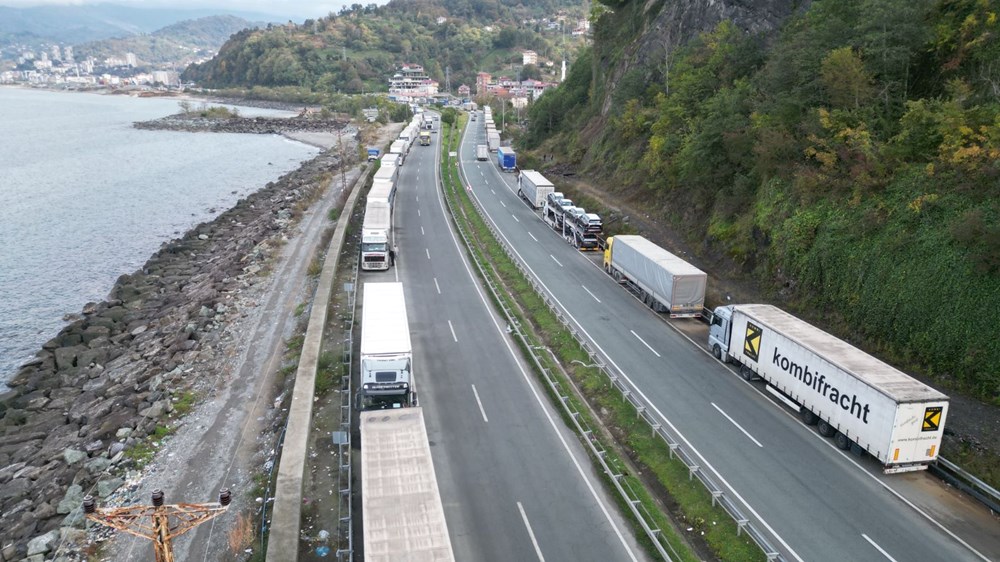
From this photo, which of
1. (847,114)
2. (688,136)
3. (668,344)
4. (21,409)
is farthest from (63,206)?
(847,114)

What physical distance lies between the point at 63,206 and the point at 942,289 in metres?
91.2

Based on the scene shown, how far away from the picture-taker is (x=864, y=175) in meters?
31.2

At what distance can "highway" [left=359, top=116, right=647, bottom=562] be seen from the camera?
59.5 ft

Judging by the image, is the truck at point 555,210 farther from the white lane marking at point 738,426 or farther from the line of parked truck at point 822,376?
the white lane marking at point 738,426

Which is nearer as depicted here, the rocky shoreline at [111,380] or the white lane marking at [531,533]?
the white lane marking at [531,533]

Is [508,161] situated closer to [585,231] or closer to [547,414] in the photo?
[585,231]

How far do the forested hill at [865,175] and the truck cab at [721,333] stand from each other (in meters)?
4.81

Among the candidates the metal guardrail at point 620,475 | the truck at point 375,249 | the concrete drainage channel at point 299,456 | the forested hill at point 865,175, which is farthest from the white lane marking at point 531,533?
the truck at point 375,249

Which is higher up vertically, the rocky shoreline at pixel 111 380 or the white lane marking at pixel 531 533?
the white lane marking at pixel 531 533

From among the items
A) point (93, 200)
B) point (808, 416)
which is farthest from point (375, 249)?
point (93, 200)

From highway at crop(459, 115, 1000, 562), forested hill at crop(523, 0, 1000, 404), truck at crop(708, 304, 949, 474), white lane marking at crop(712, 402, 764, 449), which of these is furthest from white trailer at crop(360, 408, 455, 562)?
forested hill at crop(523, 0, 1000, 404)

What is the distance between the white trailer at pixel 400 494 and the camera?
46.0ft

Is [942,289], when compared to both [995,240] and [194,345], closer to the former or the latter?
[995,240]

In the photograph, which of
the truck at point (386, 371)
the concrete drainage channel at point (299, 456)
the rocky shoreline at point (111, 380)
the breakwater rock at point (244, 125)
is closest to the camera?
the concrete drainage channel at point (299, 456)
